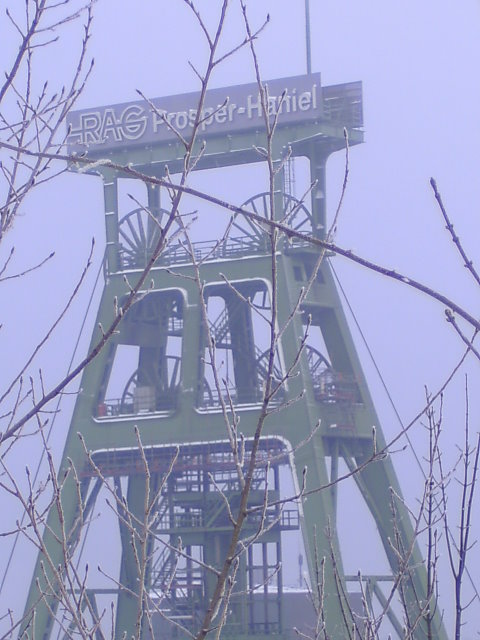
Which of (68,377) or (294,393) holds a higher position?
(294,393)

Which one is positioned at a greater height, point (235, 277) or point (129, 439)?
point (235, 277)

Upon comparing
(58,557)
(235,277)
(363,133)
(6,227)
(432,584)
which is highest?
(363,133)

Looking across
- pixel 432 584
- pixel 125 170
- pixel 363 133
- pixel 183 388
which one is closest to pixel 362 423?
pixel 183 388

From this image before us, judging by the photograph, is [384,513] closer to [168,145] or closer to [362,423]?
[362,423]

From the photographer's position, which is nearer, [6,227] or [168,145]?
[6,227]

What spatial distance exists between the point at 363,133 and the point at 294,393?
627 cm

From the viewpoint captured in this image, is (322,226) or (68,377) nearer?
(68,377)

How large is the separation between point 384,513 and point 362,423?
7.21 ft

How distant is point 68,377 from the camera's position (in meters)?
5.03

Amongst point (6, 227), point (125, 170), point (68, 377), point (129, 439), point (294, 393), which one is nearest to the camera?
point (125, 170)

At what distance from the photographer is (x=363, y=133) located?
1188 inches

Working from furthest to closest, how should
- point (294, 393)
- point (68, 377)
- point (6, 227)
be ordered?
point (294, 393) < point (6, 227) < point (68, 377)

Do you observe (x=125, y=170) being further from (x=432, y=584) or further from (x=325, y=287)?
(x=325, y=287)

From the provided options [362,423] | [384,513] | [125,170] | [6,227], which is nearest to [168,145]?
[362,423]
